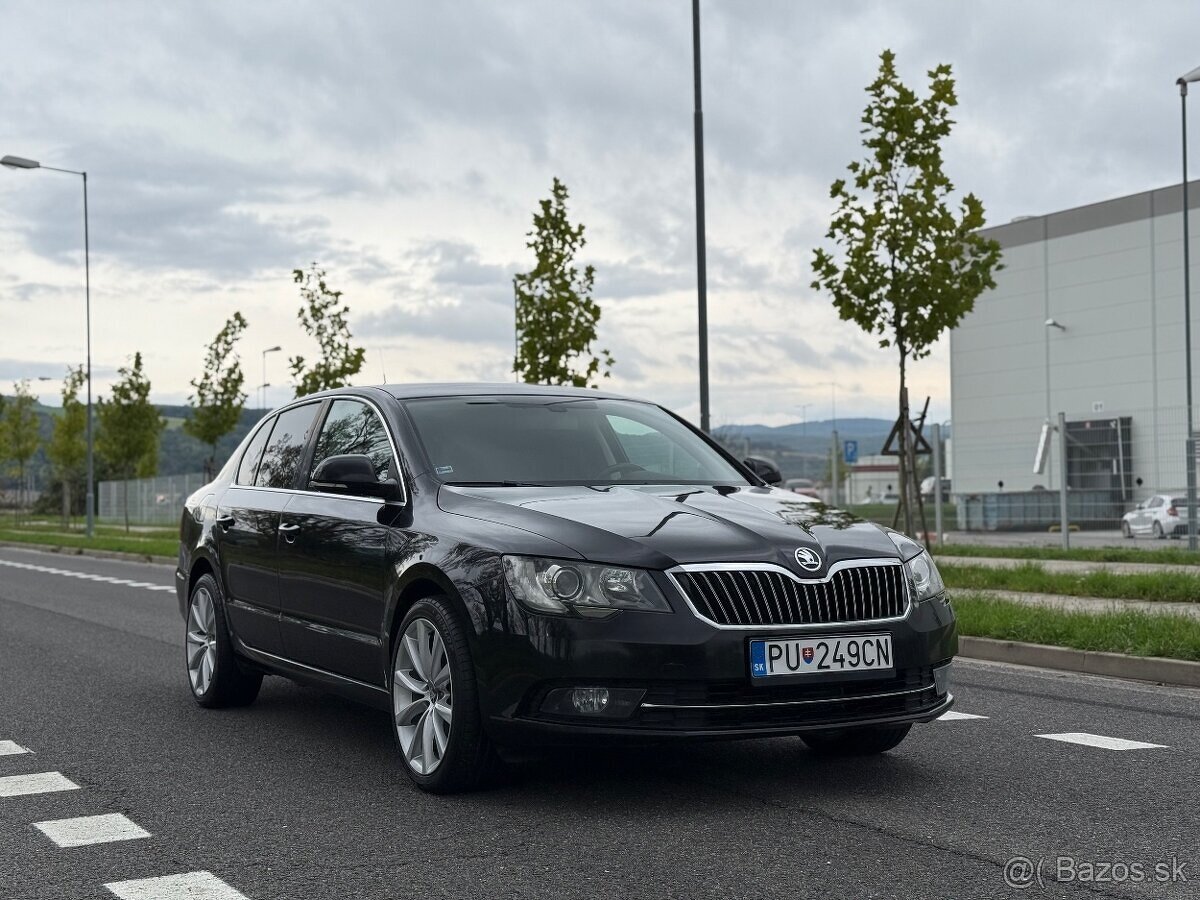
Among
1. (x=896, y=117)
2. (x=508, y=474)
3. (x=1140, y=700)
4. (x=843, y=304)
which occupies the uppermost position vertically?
(x=896, y=117)

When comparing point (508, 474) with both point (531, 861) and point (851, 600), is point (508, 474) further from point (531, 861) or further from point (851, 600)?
point (531, 861)

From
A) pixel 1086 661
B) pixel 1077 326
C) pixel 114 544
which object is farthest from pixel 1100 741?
pixel 1077 326

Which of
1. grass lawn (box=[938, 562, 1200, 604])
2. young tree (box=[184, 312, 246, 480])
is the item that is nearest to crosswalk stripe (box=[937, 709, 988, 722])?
grass lawn (box=[938, 562, 1200, 604])

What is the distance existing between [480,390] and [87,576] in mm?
17236

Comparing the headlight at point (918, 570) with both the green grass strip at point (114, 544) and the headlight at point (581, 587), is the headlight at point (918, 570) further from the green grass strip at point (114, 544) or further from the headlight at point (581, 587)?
the green grass strip at point (114, 544)

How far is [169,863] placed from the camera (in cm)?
478

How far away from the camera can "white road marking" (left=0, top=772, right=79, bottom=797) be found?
6012mm

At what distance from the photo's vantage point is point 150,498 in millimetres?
58094

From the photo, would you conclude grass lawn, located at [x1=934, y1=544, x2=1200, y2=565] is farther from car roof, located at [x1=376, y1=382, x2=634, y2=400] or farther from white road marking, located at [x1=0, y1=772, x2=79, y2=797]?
white road marking, located at [x1=0, y1=772, x2=79, y2=797]

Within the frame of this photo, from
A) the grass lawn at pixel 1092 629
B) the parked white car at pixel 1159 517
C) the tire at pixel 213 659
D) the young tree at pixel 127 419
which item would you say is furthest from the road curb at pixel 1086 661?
the young tree at pixel 127 419

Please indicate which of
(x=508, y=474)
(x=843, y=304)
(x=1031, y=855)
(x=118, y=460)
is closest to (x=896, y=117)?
(x=843, y=304)

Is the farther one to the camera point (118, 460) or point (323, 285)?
point (118, 460)

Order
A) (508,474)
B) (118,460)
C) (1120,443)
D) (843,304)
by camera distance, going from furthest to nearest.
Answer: (118,460)
(1120,443)
(843,304)
(508,474)

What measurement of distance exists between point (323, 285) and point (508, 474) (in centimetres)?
2998
